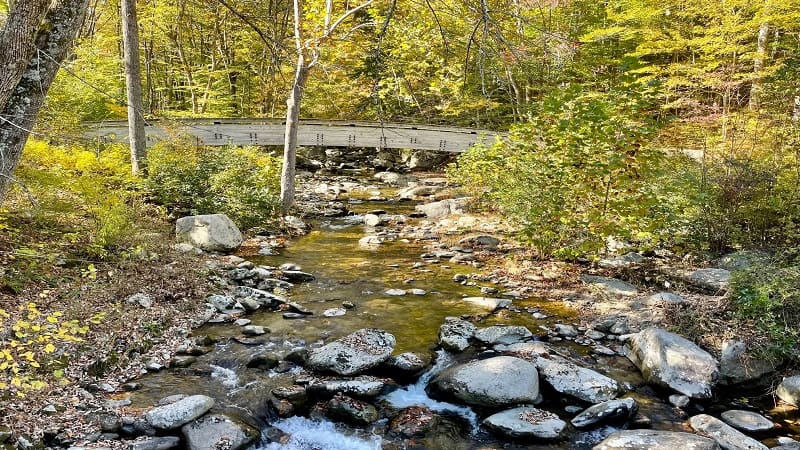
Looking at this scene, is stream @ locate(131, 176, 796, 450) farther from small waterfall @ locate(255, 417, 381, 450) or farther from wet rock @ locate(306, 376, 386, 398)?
wet rock @ locate(306, 376, 386, 398)

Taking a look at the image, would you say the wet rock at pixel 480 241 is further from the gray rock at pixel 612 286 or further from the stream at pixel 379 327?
the gray rock at pixel 612 286

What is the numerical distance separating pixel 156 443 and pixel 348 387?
1.64m

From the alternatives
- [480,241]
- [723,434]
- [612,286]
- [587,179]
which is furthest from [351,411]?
[480,241]

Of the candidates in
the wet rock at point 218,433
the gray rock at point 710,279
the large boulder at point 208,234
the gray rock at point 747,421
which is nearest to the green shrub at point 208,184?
the large boulder at point 208,234

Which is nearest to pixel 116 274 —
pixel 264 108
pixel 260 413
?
pixel 260 413

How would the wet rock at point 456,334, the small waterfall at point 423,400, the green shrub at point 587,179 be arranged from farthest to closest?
the green shrub at point 587,179, the wet rock at point 456,334, the small waterfall at point 423,400

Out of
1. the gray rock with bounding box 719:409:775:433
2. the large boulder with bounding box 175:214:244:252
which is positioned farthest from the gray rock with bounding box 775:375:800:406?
the large boulder with bounding box 175:214:244:252

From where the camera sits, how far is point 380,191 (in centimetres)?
1658

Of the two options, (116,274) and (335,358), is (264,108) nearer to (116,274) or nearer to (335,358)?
(116,274)

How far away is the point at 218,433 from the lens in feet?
13.1

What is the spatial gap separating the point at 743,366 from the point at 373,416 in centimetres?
372

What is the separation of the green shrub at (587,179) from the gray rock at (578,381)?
9.66 ft

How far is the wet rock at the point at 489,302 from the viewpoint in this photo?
6.84m

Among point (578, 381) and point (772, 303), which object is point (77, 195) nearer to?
point (578, 381)
